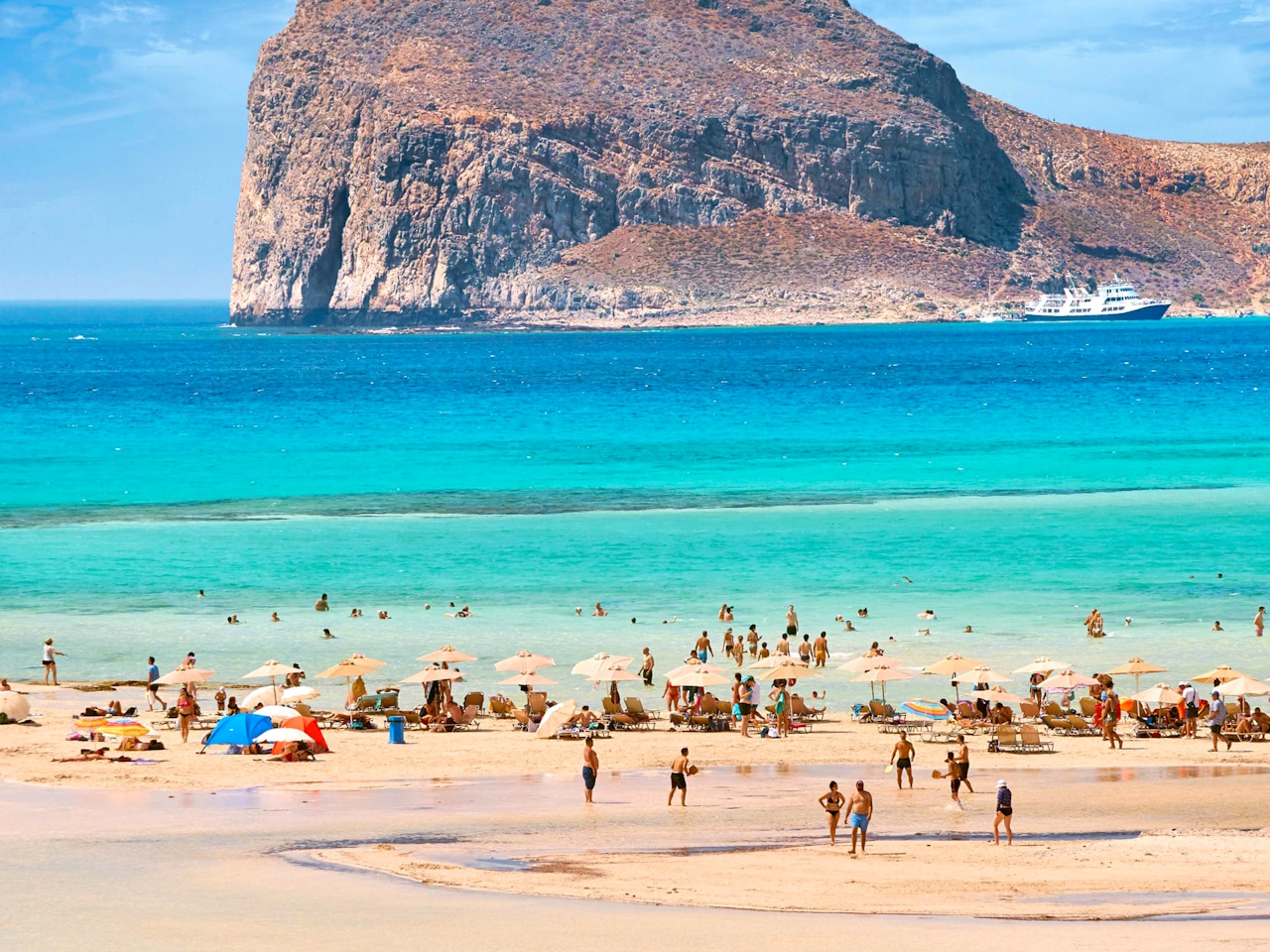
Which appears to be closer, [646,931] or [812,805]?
[646,931]

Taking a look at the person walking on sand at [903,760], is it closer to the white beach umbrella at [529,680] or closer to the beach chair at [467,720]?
the beach chair at [467,720]

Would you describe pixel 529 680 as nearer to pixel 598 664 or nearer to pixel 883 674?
pixel 598 664

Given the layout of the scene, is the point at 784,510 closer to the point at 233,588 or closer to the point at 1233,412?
the point at 233,588

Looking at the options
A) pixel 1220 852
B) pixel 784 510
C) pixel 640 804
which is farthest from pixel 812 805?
pixel 784 510

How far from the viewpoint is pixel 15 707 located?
2684 centimetres

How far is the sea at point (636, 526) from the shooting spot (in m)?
34.8

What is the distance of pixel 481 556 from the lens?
148 ft

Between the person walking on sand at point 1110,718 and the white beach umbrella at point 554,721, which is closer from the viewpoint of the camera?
the person walking on sand at point 1110,718

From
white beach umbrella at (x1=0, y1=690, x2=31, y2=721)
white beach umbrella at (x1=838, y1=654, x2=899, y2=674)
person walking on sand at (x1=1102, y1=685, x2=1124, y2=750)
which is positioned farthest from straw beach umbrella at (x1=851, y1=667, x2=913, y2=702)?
white beach umbrella at (x1=0, y1=690, x2=31, y2=721)

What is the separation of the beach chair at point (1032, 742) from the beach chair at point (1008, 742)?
97 mm

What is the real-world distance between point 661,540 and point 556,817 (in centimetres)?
2668

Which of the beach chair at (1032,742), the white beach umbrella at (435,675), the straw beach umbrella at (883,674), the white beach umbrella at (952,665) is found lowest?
the beach chair at (1032,742)

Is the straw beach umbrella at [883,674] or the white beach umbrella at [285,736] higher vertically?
the straw beach umbrella at [883,674]

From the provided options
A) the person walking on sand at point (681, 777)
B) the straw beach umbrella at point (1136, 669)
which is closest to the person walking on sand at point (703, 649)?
the straw beach umbrella at point (1136, 669)
